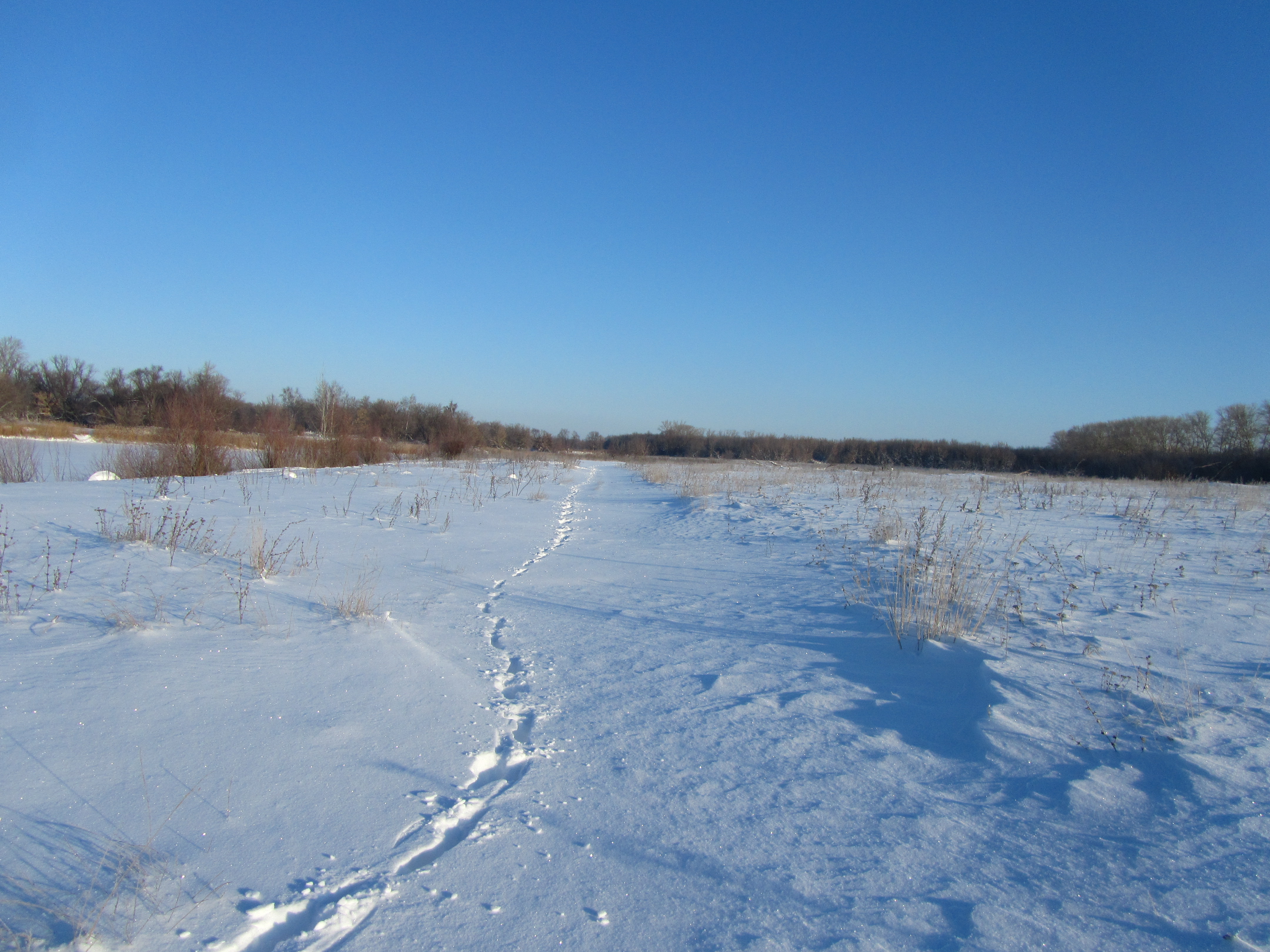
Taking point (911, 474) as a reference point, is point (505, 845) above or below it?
below

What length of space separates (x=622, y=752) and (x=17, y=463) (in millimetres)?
14553

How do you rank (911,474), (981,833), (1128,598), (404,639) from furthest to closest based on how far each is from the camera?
(911,474) < (1128,598) < (404,639) < (981,833)

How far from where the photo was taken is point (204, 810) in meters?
1.99

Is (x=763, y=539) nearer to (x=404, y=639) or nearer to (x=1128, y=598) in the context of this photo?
(x=1128, y=598)

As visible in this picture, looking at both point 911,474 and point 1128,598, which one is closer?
point 1128,598

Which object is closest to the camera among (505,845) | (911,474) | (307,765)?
(505,845)

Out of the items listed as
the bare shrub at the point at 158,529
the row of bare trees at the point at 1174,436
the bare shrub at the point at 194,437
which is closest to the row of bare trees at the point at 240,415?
the bare shrub at the point at 194,437

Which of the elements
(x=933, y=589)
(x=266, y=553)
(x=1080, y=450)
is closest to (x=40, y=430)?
(x=266, y=553)

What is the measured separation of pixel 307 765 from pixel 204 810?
0.38 meters

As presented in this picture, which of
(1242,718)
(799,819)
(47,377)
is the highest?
(47,377)

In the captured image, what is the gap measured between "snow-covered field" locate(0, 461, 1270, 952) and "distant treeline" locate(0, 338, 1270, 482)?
1030cm

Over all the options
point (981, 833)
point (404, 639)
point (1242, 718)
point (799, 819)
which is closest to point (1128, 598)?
point (1242, 718)

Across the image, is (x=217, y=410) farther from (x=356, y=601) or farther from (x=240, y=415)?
(x=240, y=415)

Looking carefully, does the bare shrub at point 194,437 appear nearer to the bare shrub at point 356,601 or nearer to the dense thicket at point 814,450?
the bare shrub at point 356,601
